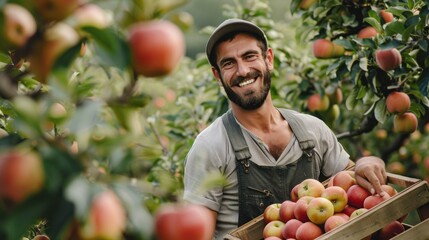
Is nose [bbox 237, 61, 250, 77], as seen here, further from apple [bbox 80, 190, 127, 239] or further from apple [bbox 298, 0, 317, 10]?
apple [bbox 80, 190, 127, 239]

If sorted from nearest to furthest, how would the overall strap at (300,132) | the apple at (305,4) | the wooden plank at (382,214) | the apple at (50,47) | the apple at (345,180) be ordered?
the apple at (50,47) < the wooden plank at (382,214) < the apple at (345,180) < the overall strap at (300,132) < the apple at (305,4)

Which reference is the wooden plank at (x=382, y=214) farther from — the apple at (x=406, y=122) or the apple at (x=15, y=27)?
the apple at (x=15, y=27)

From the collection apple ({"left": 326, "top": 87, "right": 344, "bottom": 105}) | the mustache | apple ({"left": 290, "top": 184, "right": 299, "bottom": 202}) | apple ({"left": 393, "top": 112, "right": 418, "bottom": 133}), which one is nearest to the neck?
the mustache

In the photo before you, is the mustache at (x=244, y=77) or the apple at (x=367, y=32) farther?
the apple at (x=367, y=32)

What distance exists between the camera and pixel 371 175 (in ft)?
6.64

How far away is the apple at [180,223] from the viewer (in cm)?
85

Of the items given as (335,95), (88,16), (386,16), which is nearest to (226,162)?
(386,16)

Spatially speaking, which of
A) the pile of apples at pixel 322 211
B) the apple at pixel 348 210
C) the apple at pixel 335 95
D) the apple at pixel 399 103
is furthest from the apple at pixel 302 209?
the apple at pixel 335 95

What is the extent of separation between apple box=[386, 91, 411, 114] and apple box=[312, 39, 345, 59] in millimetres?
421

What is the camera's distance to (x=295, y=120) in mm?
2615

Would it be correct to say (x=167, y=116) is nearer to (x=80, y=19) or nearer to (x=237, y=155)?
(x=237, y=155)

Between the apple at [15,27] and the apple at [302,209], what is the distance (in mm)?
1265

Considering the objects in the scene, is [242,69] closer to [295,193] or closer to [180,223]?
[295,193]

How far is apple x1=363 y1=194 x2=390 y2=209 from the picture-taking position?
6.39 ft
